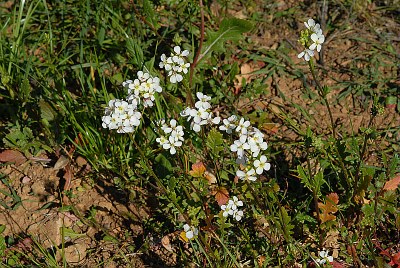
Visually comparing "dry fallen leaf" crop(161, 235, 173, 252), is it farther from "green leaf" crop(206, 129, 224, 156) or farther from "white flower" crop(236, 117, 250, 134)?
"white flower" crop(236, 117, 250, 134)

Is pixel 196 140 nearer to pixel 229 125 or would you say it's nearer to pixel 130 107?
pixel 229 125

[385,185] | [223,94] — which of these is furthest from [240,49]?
[385,185]

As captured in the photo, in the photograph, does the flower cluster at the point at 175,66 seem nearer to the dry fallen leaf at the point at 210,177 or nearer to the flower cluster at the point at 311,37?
the flower cluster at the point at 311,37

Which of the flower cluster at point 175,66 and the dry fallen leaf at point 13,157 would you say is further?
the dry fallen leaf at point 13,157

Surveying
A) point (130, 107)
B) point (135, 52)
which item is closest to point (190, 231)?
point (130, 107)

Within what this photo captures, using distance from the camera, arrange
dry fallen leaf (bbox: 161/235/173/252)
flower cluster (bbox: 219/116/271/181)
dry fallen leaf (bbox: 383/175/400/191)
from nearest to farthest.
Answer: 1. flower cluster (bbox: 219/116/271/181)
2. dry fallen leaf (bbox: 383/175/400/191)
3. dry fallen leaf (bbox: 161/235/173/252)

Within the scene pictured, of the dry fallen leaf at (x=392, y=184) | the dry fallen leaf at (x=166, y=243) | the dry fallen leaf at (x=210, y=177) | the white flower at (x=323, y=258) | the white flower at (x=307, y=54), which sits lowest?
the dry fallen leaf at (x=166, y=243)

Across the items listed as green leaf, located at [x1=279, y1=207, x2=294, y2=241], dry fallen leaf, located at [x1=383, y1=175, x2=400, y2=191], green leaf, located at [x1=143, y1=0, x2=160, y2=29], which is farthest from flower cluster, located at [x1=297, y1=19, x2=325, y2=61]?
green leaf, located at [x1=143, y1=0, x2=160, y2=29]

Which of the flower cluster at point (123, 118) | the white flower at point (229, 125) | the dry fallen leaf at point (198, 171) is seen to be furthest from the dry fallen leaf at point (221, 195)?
the flower cluster at point (123, 118)

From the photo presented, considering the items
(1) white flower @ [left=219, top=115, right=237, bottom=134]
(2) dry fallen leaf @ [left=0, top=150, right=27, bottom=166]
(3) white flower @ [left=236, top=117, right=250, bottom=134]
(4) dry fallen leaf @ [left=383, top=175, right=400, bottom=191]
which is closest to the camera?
(3) white flower @ [left=236, top=117, right=250, bottom=134]
